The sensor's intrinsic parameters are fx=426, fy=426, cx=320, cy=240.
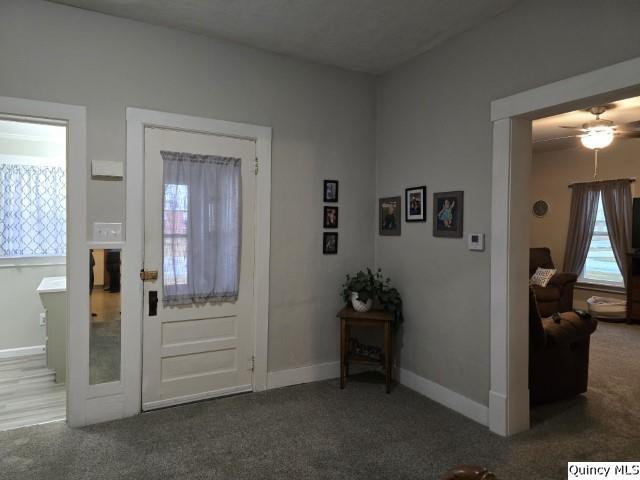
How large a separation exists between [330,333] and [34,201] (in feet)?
11.2

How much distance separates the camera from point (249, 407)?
3105 millimetres

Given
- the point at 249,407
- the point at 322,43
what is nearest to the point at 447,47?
the point at 322,43

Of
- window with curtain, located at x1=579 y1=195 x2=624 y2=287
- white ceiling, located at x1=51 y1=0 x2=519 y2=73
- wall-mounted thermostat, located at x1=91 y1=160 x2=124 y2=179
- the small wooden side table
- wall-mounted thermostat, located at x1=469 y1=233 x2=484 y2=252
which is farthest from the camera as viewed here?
window with curtain, located at x1=579 y1=195 x2=624 y2=287

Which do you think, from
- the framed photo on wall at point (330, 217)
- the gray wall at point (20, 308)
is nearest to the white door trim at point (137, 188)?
the framed photo on wall at point (330, 217)

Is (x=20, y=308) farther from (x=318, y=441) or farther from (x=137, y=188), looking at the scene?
(x=318, y=441)

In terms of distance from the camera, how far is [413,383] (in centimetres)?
351

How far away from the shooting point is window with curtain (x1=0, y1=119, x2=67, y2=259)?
4367mm

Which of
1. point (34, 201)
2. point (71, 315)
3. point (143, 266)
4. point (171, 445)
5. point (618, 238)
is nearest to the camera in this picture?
point (171, 445)

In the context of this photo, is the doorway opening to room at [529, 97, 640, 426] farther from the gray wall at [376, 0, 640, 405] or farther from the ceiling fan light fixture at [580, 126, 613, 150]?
the gray wall at [376, 0, 640, 405]

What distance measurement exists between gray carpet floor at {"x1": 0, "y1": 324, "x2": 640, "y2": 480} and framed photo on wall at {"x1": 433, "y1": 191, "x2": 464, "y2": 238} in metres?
1.31

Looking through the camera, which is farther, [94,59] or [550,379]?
[550,379]

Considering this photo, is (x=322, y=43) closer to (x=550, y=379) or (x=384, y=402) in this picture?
(x=384, y=402)

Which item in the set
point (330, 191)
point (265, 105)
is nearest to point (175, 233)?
point (265, 105)

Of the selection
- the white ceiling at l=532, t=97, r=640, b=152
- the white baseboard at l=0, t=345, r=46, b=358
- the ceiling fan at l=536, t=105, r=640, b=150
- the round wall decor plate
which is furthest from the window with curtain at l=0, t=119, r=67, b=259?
the round wall decor plate
